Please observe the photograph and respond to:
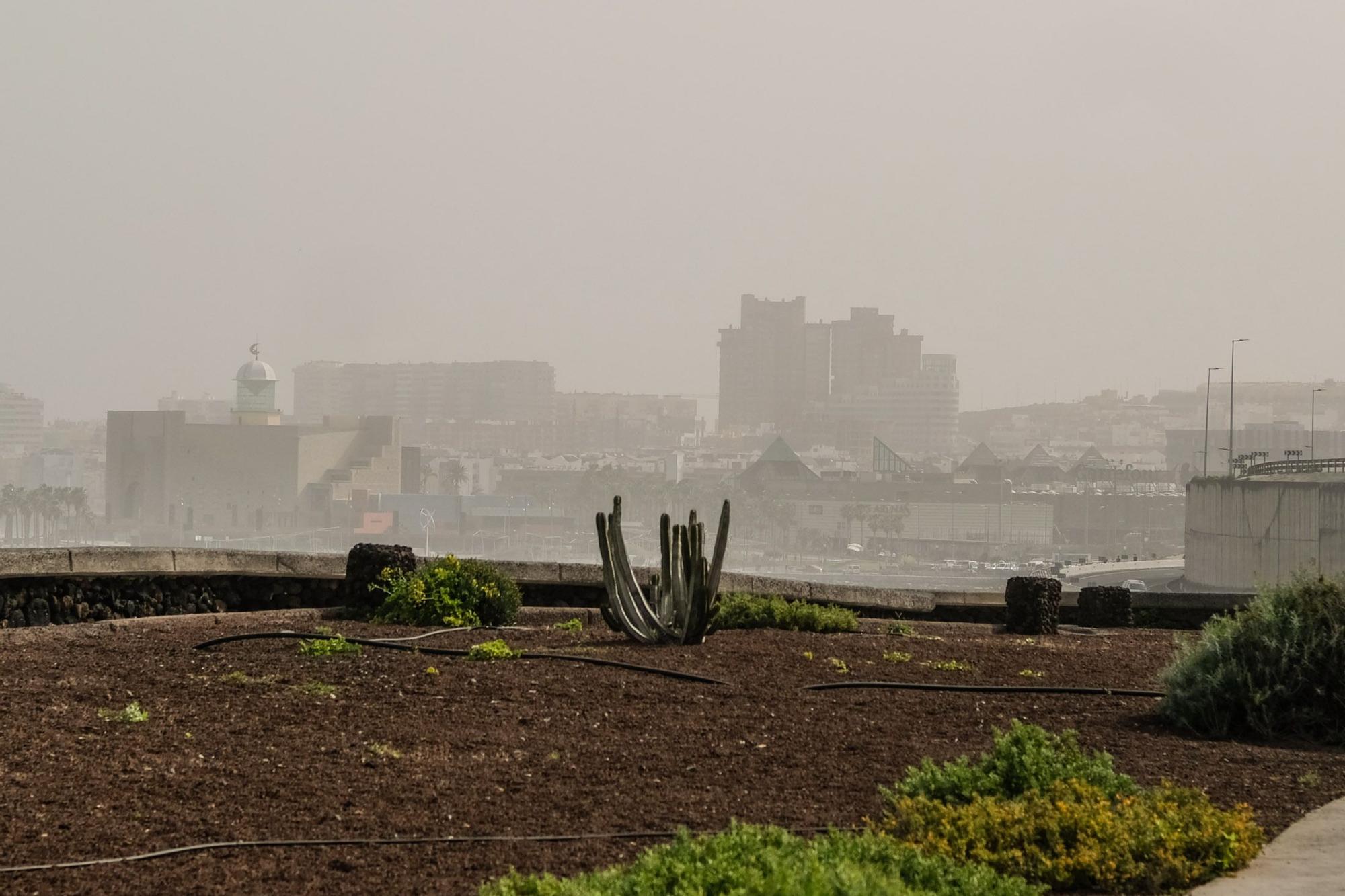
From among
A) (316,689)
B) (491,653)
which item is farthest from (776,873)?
(491,653)

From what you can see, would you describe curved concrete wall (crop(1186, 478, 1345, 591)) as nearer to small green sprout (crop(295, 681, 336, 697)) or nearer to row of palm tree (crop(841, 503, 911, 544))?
small green sprout (crop(295, 681, 336, 697))

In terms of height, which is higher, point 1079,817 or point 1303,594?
point 1303,594

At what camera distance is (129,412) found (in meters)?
184

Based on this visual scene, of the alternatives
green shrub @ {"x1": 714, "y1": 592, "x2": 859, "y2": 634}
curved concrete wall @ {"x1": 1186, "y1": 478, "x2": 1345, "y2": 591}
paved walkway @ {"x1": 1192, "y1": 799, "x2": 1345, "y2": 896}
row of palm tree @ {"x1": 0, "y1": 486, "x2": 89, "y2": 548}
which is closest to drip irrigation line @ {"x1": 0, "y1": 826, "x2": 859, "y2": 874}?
paved walkway @ {"x1": 1192, "y1": 799, "x2": 1345, "y2": 896}

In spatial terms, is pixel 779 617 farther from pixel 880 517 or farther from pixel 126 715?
pixel 880 517

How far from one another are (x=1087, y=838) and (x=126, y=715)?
368cm

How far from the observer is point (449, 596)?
30.7 ft

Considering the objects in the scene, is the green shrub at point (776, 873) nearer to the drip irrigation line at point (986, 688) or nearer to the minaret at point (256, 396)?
the drip irrigation line at point (986, 688)

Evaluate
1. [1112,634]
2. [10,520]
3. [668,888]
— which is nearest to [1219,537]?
[1112,634]

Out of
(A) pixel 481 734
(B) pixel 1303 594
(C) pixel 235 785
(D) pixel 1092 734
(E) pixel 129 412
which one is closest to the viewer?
(C) pixel 235 785

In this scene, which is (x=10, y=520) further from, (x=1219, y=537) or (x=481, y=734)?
(x=481, y=734)

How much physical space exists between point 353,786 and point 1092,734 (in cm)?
308

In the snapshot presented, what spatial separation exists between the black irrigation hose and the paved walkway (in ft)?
9.87

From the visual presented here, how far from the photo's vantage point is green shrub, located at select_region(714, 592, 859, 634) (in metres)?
9.85
